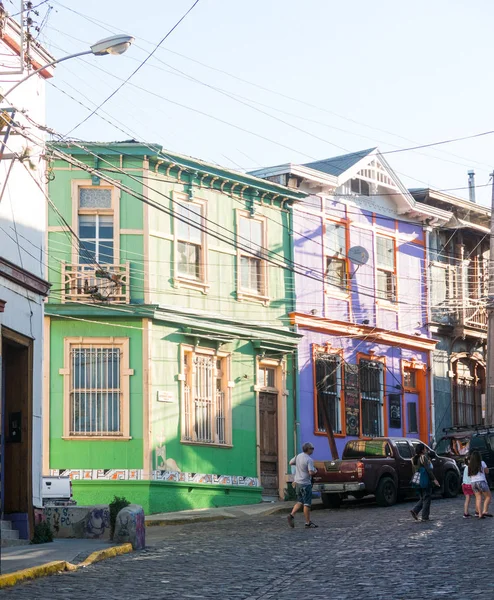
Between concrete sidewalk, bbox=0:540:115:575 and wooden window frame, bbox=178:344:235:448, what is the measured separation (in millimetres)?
8243

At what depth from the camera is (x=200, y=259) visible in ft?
101

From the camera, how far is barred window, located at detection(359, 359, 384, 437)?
116ft

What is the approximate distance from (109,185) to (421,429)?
13.3 metres

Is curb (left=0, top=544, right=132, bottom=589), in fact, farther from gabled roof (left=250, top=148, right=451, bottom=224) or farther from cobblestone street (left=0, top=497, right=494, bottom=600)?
gabled roof (left=250, top=148, right=451, bottom=224)

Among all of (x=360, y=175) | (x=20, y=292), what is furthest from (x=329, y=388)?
(x=20, y=292)

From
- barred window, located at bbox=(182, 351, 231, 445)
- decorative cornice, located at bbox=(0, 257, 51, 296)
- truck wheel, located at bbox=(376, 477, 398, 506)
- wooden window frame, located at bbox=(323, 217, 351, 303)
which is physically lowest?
truck wheel, located at bbox=(376, 477, 398, 506)

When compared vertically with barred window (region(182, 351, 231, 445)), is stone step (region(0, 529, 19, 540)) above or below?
below

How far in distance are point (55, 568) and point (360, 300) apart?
19.7 meters

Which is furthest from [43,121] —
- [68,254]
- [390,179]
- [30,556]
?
[390,179]

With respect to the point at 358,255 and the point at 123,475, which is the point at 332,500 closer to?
the point at 123,475

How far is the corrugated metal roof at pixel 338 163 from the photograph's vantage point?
3550cm

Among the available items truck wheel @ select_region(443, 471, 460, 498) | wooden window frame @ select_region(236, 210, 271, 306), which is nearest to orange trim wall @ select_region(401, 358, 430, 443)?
truck wheel @ select_region(443, 471, 460, 498)

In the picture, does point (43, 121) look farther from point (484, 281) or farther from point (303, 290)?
point (484, 281)

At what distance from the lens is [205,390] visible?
30438 millimetres
